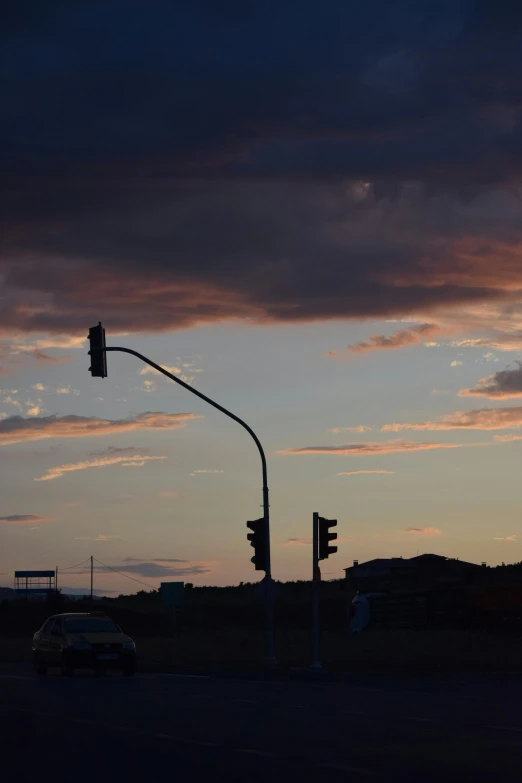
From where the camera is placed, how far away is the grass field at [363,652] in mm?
33781

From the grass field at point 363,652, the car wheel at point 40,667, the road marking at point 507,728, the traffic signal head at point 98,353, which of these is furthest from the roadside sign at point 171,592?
the road marking at point 507,728

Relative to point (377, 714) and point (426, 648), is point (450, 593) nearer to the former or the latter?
point (426, 648)

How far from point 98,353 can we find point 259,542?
26.7 feet

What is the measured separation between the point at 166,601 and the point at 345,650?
8202 mm

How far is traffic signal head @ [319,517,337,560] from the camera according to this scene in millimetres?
32062

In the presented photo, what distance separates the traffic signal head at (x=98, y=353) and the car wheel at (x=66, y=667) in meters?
7.73

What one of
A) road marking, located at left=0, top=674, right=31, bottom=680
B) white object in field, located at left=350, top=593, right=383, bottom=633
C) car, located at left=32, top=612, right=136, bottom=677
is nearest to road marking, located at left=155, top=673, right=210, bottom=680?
car, located at left=32, top=612, right=136, bottom=677

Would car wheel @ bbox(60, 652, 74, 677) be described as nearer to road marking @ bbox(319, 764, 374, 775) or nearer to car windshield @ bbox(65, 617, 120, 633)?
car windshield @ bbox(65, 617, 120, 633)

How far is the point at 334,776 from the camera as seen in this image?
12141 mm

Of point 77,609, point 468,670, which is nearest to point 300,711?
point 468,670

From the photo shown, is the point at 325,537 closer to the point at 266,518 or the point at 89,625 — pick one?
the point at 266,518

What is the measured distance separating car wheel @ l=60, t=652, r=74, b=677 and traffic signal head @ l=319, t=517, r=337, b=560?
21.8ft

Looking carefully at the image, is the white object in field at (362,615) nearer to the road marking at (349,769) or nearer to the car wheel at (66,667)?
the car wheel at (66,667)

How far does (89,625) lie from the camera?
33.7 metres
